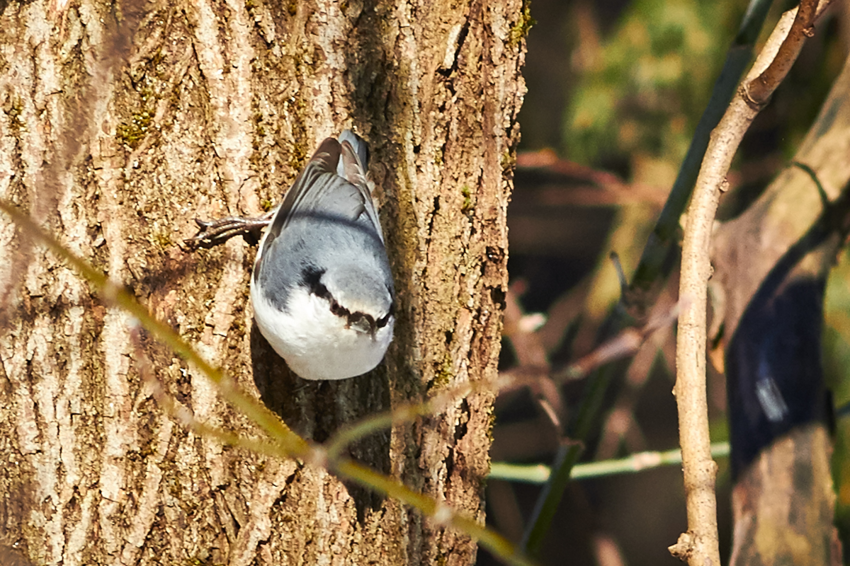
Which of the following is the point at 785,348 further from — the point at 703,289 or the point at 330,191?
the point at 330,191

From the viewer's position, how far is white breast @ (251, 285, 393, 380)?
1552mm

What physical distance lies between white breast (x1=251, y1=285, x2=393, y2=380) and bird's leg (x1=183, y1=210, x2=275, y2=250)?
118mm

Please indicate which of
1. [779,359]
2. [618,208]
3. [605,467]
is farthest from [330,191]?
[618,208]

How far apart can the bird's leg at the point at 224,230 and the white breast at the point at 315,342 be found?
0.39 feet

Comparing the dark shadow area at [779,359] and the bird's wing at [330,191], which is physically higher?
the dark shadow area at [779,359]

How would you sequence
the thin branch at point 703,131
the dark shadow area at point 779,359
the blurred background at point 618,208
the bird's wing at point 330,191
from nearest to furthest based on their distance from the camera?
the bird's wing at point 330,191, the thin branch at point 703,131, the dark shadow area at point 779,359, the blurred background at point 618,208

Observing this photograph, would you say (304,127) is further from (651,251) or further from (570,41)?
(570,41)

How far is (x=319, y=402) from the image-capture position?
168 cm

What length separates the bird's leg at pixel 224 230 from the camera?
1611mm

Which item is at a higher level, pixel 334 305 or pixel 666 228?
pixel 666 228

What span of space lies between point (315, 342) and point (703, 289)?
798 millimetres

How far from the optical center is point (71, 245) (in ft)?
5.31

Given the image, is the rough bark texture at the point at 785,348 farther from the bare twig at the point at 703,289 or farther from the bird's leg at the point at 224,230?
the bird's leg at the point at 224,230

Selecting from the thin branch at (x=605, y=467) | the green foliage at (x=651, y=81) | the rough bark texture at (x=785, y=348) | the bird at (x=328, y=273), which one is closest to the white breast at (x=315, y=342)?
the bird at (x=328, y=273)
